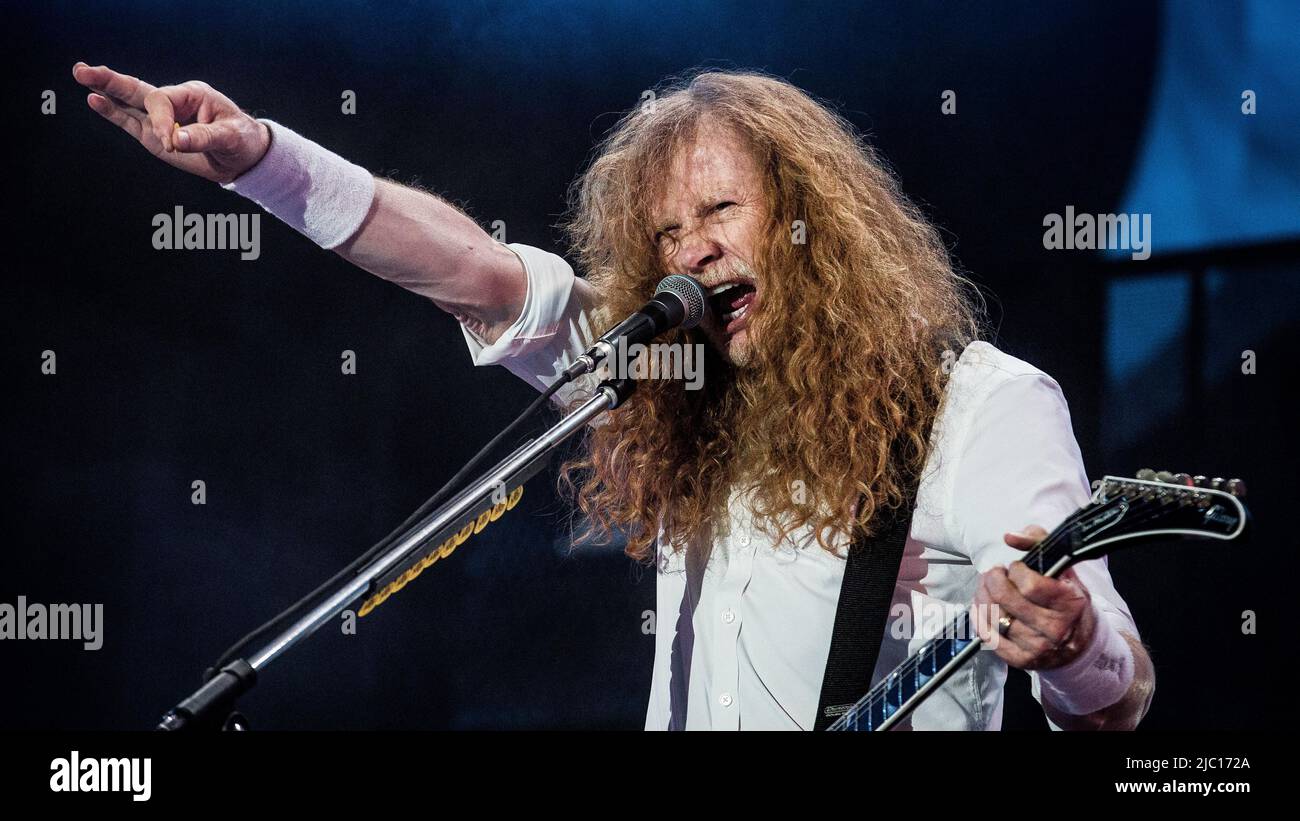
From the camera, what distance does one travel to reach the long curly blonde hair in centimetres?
211

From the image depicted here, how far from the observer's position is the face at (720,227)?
2.25 m

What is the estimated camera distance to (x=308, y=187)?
2037 mm

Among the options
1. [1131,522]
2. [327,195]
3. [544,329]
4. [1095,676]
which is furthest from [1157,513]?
[327,195]

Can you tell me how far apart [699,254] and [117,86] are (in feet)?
3.51

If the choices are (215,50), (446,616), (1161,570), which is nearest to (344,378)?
(446,616)

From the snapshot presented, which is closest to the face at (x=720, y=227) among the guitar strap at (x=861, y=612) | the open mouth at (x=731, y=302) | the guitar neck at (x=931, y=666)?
the open mouth at (x=731, y=302)

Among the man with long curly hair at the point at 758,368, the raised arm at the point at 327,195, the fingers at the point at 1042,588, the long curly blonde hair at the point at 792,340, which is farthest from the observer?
the long curly blonde hair at the point at 792,340

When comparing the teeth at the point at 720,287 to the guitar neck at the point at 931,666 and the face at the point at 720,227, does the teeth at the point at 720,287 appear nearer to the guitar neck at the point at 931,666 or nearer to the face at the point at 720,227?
the face at the point at 720,227

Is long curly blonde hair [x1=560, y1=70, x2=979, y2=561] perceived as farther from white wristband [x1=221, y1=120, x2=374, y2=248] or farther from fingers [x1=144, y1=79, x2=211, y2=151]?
fingers [x1=144, y1=79, x2=211, y2=151]

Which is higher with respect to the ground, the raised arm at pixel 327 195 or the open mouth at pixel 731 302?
the raised arm at pixel 327 195

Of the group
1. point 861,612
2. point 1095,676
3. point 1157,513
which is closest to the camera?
point 1157,513

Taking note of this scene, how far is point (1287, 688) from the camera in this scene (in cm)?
249

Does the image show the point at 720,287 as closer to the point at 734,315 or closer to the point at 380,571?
the point at 734,315
